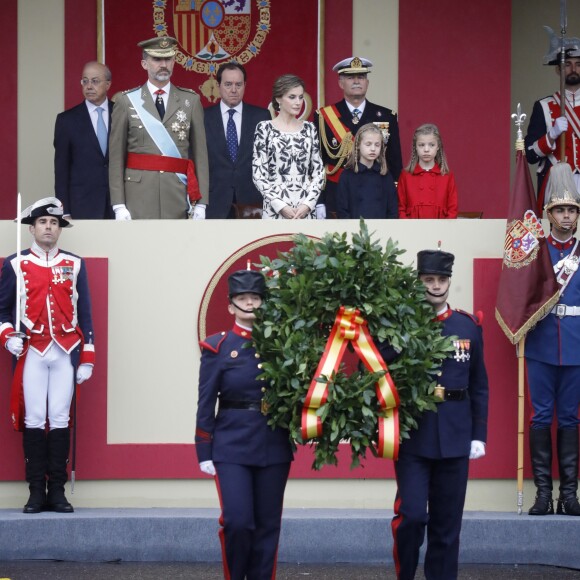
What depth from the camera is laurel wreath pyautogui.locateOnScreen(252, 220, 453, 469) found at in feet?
23.6

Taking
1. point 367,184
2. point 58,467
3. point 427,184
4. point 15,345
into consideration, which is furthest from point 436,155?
point 58,467

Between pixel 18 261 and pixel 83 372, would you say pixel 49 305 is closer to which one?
pixel 18 261

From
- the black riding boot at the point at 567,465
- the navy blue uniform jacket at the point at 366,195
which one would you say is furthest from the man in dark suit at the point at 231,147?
the black riding boot at the point at 567,465

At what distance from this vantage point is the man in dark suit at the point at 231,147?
10.5 meters

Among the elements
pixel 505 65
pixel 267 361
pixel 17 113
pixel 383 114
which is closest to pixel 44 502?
pixel 267 361

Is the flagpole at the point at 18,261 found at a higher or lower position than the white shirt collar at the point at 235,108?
lower

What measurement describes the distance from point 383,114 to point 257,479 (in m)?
3.72

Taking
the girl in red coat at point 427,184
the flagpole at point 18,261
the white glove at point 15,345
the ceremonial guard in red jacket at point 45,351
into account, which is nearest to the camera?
the flagpole at point 18,261

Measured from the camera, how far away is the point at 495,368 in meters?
9.52

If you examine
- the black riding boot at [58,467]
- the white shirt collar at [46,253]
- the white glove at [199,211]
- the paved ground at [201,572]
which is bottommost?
the paved ground at [201,572]

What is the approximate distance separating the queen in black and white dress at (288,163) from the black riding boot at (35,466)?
1927 mm

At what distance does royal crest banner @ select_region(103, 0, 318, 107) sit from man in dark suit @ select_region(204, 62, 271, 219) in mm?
2092

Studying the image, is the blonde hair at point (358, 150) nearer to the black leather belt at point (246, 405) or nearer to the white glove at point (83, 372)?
the white glove at point (83, 372)

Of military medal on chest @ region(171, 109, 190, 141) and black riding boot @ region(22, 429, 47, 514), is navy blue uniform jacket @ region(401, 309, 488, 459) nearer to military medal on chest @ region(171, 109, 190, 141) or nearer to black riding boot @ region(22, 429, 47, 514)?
black riding boot @ region(22, 429, 47, 514)
